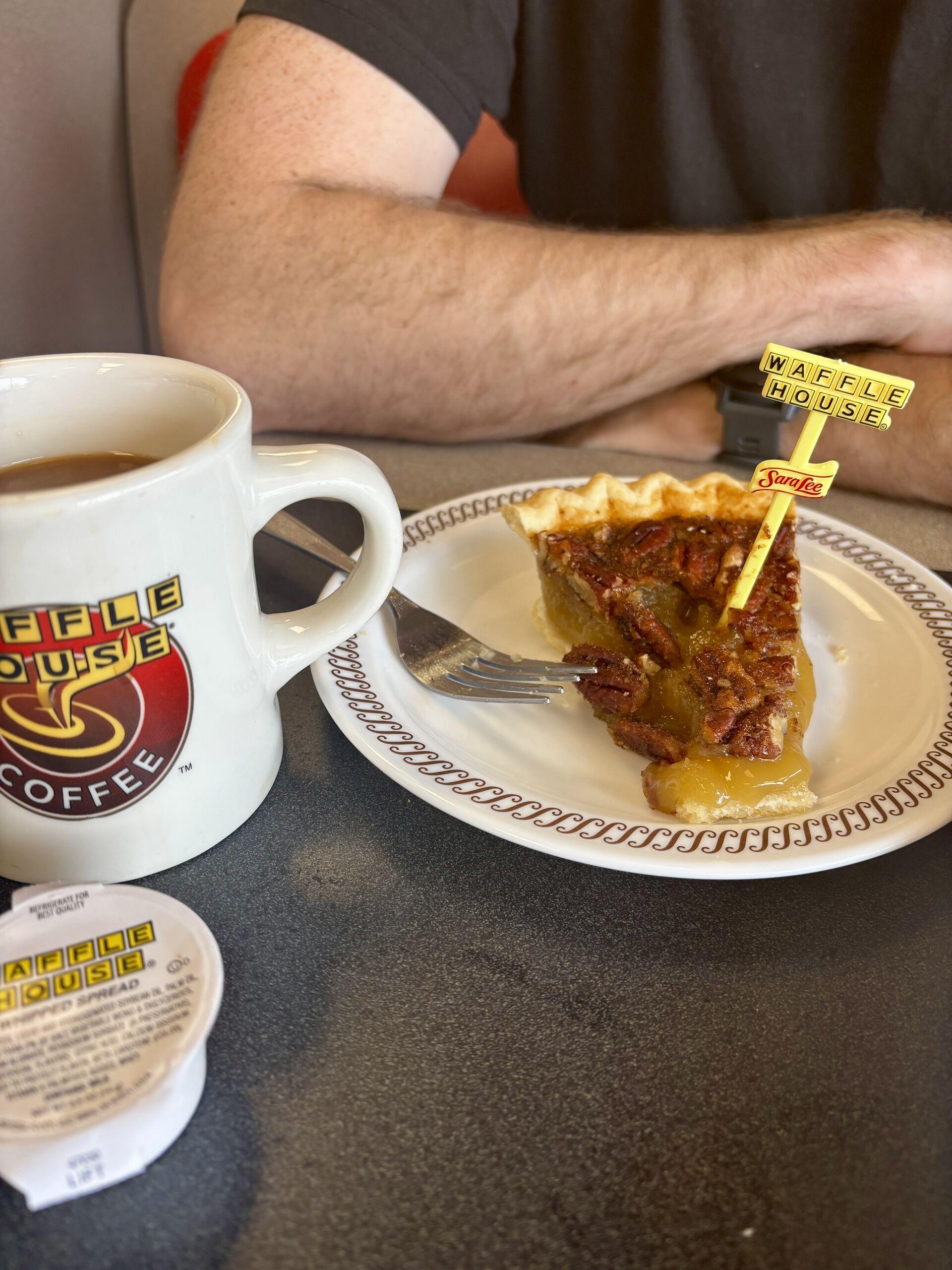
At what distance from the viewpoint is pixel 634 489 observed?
4.70 feet

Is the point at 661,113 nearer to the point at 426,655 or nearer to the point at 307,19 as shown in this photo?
the point at 307,19

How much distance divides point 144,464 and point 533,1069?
62cm

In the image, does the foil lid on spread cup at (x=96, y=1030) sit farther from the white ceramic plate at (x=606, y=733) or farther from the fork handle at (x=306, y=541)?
the fork handle at (x=306, y=541)

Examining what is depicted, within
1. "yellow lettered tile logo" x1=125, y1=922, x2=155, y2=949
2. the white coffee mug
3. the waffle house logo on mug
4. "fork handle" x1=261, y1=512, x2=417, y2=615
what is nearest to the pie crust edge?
"fork handle" x1=261, y1=512, x2=417, y2=615

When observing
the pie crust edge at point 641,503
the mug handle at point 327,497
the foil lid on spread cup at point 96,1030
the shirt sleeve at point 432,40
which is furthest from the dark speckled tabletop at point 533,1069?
the shirt sleeve at point 432,40

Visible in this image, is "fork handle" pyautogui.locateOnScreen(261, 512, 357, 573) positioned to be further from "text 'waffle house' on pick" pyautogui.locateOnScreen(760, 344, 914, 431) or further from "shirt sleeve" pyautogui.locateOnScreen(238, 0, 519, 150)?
"shirt sleeve" pyautogui.locateOnScreen(238, 0, 519, 150)

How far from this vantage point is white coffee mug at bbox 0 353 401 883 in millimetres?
693

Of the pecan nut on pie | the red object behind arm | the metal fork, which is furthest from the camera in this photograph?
the red object behind arm

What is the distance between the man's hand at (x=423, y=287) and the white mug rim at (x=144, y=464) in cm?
84

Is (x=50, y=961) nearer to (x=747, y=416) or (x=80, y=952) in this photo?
(x=80, y=952)

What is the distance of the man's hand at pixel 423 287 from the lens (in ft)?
5.51

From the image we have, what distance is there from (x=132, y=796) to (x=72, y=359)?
1.34ft

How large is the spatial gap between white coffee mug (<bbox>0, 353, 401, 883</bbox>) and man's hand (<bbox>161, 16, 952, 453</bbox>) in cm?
86

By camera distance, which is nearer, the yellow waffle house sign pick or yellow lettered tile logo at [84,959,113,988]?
yellow lettered tile logo at [84,959,113,988]
